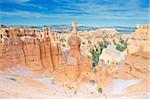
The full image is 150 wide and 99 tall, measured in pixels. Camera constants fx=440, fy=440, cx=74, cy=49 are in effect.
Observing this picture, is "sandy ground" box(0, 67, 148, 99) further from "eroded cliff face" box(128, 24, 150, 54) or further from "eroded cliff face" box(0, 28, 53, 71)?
"eroded cliff face" box(128, 24, 150, 54)

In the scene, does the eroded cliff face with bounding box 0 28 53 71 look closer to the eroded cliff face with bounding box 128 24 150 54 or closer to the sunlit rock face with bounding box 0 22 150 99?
the sunlit rock face with bounding box 0 22 150 99

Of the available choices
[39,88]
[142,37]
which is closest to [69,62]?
[39,88]

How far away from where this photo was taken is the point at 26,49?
3439 mm

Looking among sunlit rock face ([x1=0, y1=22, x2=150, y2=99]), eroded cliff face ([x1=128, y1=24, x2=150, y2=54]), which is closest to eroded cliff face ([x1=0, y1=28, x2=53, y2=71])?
sunlit rock face ([x1=0, y1=22, x2=150, y2=99])

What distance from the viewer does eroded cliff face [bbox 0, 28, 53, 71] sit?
11.3ft

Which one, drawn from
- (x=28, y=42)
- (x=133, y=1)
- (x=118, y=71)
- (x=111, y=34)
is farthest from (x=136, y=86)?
(x=28, y=42)

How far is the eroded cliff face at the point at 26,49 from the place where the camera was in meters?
3.44

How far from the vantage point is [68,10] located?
11.2ft

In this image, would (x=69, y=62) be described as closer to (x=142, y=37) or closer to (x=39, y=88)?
(x=39, y=88)

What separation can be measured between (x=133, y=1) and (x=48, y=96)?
39.3 inches

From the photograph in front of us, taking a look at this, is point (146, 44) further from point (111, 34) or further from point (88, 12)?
point (88, 12)

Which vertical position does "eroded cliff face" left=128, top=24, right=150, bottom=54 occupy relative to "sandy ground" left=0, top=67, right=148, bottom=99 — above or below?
above

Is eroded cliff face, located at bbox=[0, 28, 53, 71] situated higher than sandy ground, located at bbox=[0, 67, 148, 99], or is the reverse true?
eroded cliff face, located at bbox=[0, 28, 53, 71]

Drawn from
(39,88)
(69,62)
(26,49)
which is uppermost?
(26,49)
